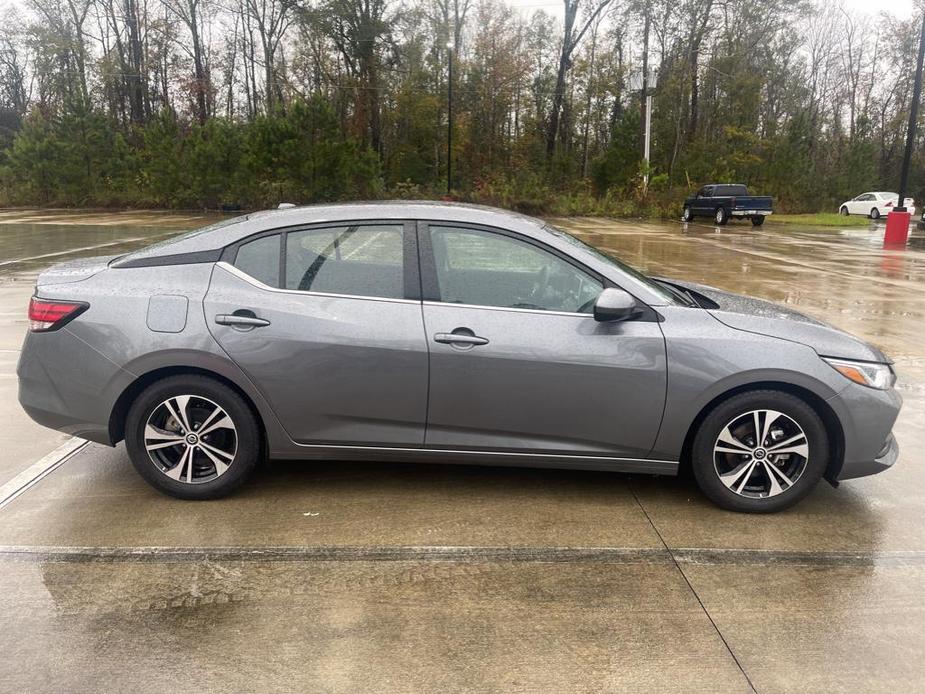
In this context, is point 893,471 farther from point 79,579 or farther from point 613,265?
point 79,579

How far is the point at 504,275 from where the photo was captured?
3.78 metres

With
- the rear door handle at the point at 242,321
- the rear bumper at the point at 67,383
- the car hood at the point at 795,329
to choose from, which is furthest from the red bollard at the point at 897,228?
the rear bumper at the point at 67,383

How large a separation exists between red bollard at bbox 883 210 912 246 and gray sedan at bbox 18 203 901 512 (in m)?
20.1

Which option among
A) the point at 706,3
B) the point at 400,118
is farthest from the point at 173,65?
the point at 706,3

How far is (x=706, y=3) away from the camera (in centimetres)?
4209

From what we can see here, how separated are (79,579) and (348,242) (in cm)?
200

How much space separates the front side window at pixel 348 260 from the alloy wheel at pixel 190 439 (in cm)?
78

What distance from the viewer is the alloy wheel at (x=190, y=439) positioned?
3.69 meters

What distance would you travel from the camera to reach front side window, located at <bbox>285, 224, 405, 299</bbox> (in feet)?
12.3

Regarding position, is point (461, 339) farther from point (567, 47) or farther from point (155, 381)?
point (567, 47)

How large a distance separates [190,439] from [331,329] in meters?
0.94

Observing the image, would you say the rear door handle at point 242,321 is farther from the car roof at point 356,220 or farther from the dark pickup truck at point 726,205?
the dark pickup truck at point 726,205

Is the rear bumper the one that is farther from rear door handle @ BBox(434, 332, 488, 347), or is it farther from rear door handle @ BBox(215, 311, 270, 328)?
rear door handle @ BBox(434, 332, 488, 347)

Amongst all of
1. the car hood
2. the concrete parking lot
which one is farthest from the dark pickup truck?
the car hood
